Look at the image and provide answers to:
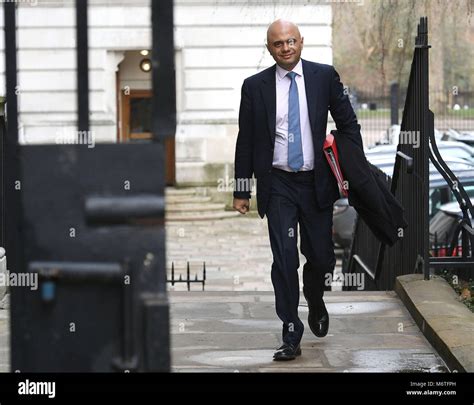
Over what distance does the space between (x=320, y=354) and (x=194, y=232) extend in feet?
52.4

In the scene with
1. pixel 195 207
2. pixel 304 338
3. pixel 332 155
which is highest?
pixel 332 155

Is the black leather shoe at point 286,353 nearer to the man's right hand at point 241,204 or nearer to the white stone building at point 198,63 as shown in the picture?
the man's right hand at point 241,204

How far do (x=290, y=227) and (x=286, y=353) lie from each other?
0.74 m

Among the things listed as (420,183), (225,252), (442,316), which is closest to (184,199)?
(225,252)

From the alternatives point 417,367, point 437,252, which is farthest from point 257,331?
point 437,252

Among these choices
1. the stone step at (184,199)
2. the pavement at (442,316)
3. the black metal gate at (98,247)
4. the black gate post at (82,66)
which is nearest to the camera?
the black metal gate at (98,247)

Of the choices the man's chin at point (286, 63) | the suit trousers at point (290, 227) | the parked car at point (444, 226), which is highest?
the man's chin at point (286, 63)

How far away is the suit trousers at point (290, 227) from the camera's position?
21.2ft

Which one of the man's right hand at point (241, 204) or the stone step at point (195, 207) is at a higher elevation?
the man's right hand at point (241, 204)

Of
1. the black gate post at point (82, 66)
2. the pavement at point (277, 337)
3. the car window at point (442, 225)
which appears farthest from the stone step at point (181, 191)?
the black gate post at point (82, 66)

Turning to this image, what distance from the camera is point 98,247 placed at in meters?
2.83

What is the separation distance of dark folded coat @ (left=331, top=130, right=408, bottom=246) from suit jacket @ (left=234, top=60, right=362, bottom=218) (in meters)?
0.09

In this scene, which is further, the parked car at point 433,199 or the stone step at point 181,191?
the stone step at point 181,191

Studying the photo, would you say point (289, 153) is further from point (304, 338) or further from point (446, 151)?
point (446, 151)
